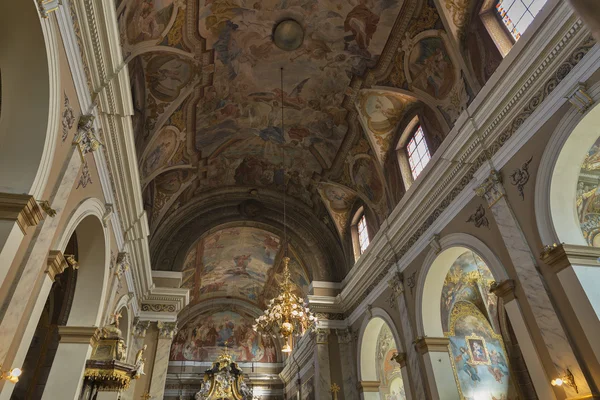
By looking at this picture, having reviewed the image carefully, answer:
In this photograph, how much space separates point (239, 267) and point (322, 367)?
7.91 meters

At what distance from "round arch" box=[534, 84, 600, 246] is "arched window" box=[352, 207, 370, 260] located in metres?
7.33

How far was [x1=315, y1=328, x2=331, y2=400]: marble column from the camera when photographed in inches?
499

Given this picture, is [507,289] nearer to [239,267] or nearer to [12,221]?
[12,221]

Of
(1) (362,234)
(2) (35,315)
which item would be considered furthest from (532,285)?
(1) (362,234)

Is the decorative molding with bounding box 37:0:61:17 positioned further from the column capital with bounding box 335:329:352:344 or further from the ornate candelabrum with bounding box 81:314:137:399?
the column capital with bounding box 335:329:352:344

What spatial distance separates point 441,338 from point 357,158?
19.0 feet

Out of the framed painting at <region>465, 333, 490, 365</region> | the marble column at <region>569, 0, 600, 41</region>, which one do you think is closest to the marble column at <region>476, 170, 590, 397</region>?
the framed painting at <region>465, 333, 490, 365</region>

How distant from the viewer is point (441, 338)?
905cm

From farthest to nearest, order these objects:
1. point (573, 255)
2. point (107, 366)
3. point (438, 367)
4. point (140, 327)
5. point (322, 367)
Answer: point (322, 367) → point (140, 327) → point (438, 367) → point (107, 366) → point (573, 255)

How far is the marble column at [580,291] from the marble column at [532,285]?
14 centimetres

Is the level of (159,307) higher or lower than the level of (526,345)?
higher

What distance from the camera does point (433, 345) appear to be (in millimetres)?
8953

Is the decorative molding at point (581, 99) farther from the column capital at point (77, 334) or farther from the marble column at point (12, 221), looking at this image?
the column capital at point (77, 334)

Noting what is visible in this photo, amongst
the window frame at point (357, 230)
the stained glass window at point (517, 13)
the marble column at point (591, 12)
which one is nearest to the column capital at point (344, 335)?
the window frame at point (357, 230)
